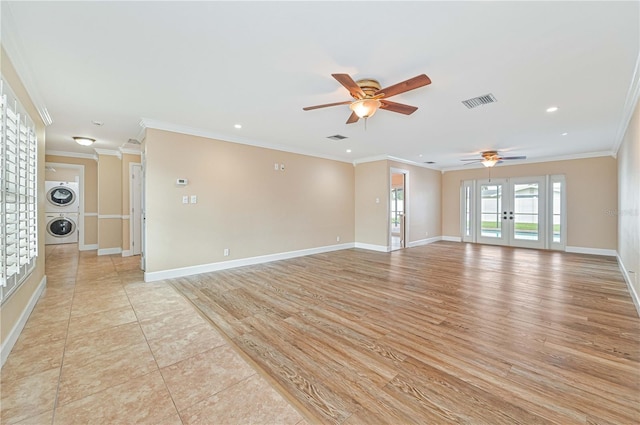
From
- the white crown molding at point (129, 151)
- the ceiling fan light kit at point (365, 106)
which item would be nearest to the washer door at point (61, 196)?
the white crown molding at point (129, 151)

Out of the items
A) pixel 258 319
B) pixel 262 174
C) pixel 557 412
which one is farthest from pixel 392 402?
pixel 262 174

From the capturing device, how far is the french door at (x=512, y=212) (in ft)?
25.5

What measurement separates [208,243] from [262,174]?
1.80m

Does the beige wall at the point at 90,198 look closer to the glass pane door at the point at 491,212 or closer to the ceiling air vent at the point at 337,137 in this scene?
the ceiling air vent at the point at 337,137

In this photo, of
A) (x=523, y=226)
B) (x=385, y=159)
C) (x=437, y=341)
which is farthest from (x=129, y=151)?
(x=523, y=226)

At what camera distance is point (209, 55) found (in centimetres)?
248

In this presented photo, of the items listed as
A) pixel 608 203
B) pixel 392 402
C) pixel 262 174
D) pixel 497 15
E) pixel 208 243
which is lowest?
pixel 392 402

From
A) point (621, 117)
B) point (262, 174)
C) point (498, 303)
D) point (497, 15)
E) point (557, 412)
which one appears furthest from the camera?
point (262, 174)

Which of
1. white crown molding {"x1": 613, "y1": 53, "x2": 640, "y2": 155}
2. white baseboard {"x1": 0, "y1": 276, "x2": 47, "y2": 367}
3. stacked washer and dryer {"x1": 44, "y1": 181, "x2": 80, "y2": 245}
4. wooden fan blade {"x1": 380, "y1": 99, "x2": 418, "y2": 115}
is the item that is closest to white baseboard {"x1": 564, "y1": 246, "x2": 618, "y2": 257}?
white crown molding {"x1": 613, "y1": 53, "x2": 640, "y2": 155}

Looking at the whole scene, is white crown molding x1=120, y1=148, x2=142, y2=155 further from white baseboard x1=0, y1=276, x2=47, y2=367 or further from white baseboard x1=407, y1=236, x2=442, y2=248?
white baseboard x1=407, y1=236, x2=442, y2=248

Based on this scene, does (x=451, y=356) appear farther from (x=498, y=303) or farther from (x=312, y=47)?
(x=312, y=47)

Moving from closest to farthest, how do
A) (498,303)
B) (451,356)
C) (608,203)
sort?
(451,356)
(498,303)
(608,203)

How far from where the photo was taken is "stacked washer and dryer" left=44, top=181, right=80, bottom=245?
340 inches

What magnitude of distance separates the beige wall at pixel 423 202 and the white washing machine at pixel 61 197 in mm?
10468
